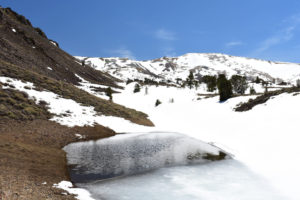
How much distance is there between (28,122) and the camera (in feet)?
71.7

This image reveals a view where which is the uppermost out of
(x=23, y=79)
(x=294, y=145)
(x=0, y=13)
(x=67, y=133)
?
(x=0, y=13)

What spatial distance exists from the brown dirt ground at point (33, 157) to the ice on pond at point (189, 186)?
2443 mm

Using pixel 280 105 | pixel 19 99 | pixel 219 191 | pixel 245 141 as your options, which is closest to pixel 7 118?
pixel 19 99

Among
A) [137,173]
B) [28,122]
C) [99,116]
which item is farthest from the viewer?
[99,116]

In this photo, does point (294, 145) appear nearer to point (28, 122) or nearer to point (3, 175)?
point (3, 175)

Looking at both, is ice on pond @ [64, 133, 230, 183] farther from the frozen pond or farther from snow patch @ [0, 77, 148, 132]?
snow patch @ [0, 77, 148, 132]

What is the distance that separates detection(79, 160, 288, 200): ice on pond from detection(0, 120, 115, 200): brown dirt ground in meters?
2.44

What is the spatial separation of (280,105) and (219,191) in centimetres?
2223

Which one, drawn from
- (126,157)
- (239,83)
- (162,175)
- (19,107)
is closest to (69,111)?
(19,107)

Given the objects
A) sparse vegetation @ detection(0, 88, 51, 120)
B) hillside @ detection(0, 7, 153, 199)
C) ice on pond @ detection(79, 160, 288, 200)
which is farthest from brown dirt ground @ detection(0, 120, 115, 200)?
ice on pond @ detection(79, 160, 288, 200)

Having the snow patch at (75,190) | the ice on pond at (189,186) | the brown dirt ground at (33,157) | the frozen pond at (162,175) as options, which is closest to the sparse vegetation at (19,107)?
the brown dirt ground at (33,157)

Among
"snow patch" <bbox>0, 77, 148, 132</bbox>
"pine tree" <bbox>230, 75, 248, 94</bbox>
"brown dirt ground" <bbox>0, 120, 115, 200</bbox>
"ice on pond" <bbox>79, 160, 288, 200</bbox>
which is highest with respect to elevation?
"pine tree" <bbox>230, 75, 248, 94</bbox>

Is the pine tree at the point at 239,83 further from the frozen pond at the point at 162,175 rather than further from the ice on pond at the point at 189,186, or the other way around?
the ice on pond at the point at 189,186

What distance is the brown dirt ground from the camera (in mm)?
9172
